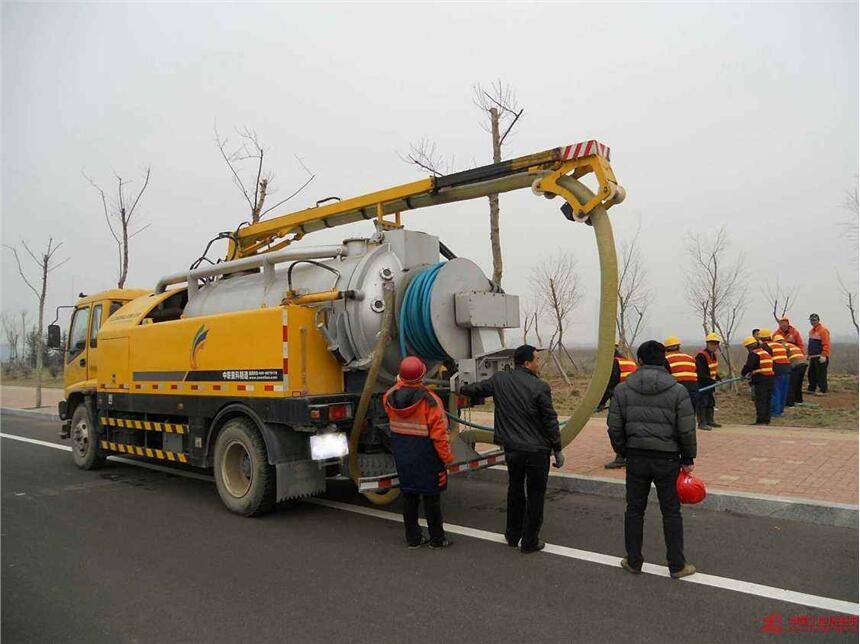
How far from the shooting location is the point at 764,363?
396 inches

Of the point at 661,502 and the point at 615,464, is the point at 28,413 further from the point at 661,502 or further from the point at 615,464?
the point at 661,502

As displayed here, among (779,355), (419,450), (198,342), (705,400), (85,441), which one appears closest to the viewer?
(419,450)

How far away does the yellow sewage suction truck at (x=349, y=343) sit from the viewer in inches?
230

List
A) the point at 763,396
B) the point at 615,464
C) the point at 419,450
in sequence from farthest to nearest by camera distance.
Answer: the point at 763,396
the point at 615,464
the point at 419,450

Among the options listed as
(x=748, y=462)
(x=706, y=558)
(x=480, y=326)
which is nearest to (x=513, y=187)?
(x=480, y=326)

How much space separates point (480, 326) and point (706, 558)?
2691 millimetres

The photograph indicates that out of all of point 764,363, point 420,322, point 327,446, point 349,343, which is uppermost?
point 420,322

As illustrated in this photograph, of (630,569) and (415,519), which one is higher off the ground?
(415,519)

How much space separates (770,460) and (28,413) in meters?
18.2

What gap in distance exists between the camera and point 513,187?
6273mm

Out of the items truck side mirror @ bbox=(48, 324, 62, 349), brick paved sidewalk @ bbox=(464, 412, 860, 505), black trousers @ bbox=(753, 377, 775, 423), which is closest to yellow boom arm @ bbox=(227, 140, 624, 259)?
brick paved sidewalk @ bbox=(464, 412, 860, 505)

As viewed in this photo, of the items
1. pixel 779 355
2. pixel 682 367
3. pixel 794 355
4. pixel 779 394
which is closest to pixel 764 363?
pixel 779 355

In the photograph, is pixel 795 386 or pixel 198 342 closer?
pixel 198 342

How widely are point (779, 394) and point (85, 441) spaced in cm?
1150
